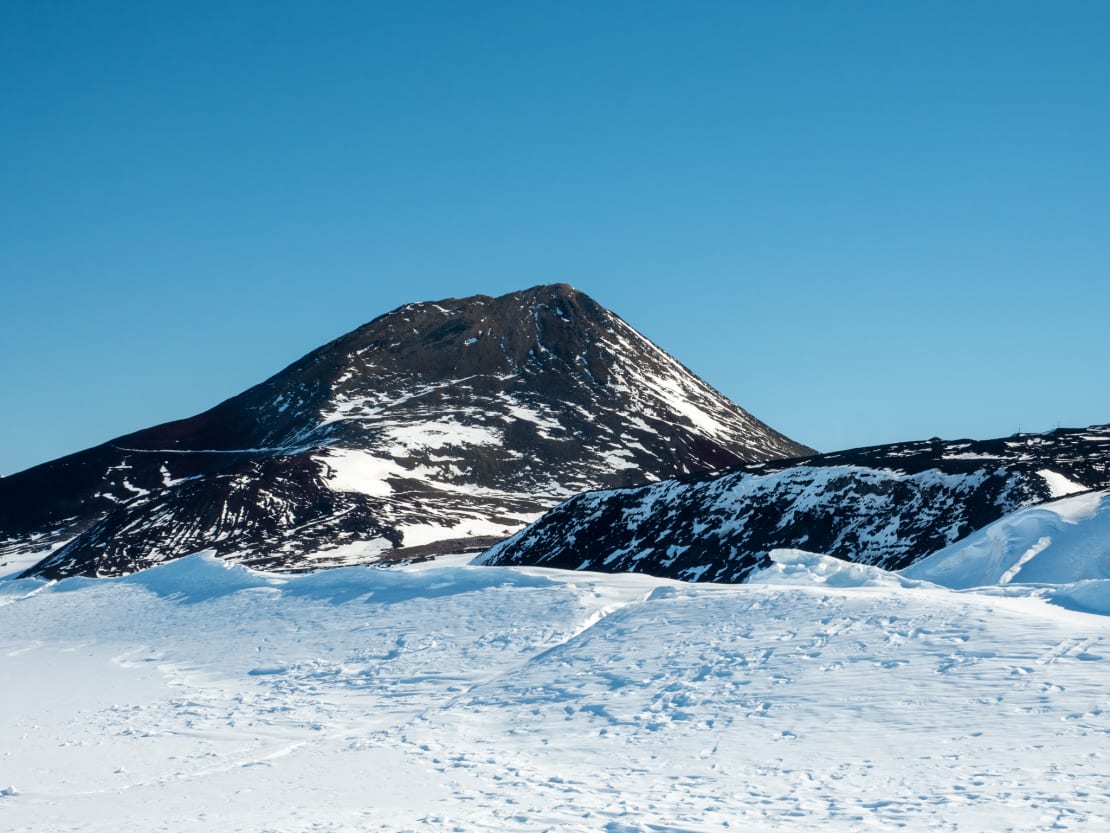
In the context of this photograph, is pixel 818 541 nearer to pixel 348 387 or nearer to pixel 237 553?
pixel 237 553

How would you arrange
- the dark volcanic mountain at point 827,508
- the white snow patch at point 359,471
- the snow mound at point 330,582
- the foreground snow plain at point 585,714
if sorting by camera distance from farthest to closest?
the white snow patch at point 359,471, the dark volcanic mountain at point 827,508, the snow mound at point 330,582, the foreground snow plain at point 585,714

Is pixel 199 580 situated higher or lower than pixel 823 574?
higher

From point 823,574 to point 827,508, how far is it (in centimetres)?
2818

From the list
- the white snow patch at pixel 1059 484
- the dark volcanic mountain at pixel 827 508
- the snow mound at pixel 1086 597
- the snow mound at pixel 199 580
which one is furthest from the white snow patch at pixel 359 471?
the snow mound at pixel 1086 597

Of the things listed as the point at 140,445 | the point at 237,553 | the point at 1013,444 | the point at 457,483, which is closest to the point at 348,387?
the point at 140,445

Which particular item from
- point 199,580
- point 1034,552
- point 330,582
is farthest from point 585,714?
point 199,580

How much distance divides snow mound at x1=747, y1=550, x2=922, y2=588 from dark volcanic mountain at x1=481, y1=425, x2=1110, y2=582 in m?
18.2

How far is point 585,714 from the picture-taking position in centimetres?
1852

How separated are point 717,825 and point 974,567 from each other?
21.8m

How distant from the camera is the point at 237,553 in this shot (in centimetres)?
10481

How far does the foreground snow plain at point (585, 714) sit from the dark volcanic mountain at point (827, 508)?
2404cm

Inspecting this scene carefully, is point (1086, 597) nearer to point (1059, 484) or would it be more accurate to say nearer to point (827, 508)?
point (1059, 484)

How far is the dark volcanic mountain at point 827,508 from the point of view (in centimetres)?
5181

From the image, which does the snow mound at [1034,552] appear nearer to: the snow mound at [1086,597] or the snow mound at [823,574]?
the snow mound at [823,574]
